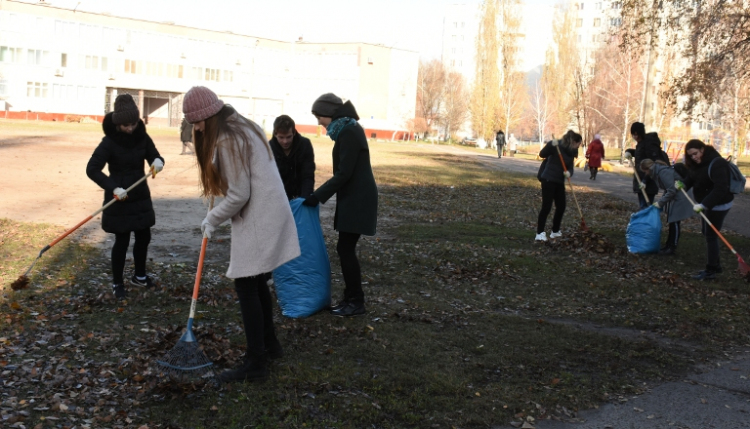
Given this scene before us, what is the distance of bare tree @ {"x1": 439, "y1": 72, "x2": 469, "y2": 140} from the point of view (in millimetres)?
94250

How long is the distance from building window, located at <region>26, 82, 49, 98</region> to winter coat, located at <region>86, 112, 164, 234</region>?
69848 mm

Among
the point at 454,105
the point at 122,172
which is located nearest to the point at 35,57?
the point at 454,105

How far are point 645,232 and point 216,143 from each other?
8.22 meters

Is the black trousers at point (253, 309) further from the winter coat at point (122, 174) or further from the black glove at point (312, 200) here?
the winter coat at point (122, 174)

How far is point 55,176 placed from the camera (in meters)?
18.8

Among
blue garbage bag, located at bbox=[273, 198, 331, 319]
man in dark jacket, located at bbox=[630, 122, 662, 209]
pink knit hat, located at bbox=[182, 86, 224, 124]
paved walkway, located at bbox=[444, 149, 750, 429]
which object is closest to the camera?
pink knit hat, located at bbox=[182, 86, 224, 124]

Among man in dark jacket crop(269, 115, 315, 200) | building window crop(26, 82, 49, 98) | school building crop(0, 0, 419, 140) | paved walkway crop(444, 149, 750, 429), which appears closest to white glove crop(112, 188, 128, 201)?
man in dark jacket crop(269, 115, 315, 200)

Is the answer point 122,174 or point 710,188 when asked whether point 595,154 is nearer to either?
point 710,188

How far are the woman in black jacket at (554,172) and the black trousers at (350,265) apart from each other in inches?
222

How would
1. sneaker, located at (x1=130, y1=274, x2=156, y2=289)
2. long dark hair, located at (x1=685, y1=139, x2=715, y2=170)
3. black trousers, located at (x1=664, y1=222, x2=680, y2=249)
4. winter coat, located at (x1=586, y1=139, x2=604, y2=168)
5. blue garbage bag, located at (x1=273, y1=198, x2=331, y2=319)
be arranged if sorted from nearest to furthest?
blue garbage bag, located at (x1=273, y1=198, x2=331, y2=319)
sneaker, located at (x1=130, y1=274, x2=156, y2=289)
long dark hair, located at (x1=685, y1=139, x2=715, y2=170)
black trousers, located at (x1=664, y1=222, x2=680, y2=249)
winter coat, located at (x1=586, y1=139, x2=604, y2=168)

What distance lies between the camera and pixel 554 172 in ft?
37.8

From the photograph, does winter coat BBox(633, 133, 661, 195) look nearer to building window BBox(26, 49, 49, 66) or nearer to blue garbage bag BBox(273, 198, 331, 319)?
blue garbage bag BBox(273, 198, 331, 319)

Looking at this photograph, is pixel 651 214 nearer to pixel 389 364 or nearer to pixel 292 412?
pixel 389 364

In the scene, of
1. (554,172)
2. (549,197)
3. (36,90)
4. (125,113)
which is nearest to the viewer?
(125,113)
